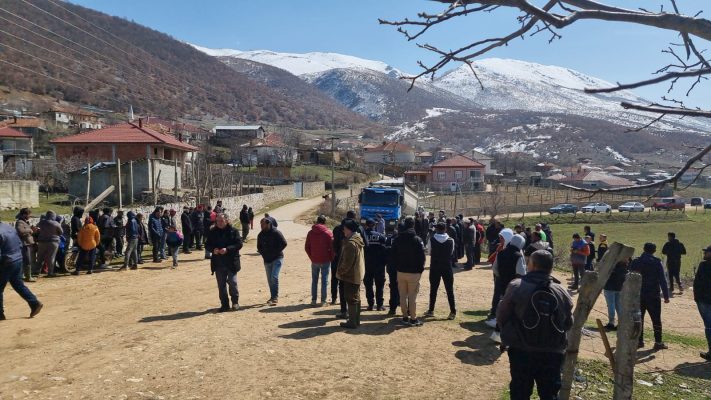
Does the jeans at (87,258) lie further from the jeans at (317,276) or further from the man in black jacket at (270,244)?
the jeans at (317,276)

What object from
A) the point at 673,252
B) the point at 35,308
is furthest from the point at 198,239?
the point at 673,252

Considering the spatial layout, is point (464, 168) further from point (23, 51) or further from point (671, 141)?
point (671, 141)

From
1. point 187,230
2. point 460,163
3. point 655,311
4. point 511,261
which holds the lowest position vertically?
point 655,311

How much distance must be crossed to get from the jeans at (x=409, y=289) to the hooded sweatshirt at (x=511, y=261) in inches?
49.2

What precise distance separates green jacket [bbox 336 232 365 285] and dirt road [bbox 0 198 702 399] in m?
0.79

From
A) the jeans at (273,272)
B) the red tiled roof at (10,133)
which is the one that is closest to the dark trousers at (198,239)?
the jeans at (273,272)

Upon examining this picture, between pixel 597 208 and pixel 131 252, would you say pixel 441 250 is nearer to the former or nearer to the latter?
pixel 131 252

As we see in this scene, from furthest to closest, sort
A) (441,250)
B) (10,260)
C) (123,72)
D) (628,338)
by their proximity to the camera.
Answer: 1. (123,72)
2. (441,250)
3. (10,260)
4. (628,338)

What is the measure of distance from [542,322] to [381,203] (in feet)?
67.0

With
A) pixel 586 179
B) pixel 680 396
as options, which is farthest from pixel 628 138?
pixel 680 396

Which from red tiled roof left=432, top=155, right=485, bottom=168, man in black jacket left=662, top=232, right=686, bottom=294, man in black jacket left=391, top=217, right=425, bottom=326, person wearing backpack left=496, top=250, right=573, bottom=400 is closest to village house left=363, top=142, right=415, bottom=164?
red tiled roof left=432, top=155, right=485, bottom=168

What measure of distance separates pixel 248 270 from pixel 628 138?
605 ft

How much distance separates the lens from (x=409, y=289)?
314 inches

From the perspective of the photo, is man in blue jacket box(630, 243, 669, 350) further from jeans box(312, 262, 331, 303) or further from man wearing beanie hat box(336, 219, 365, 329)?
jeans box(312, 262, 331, 303)
